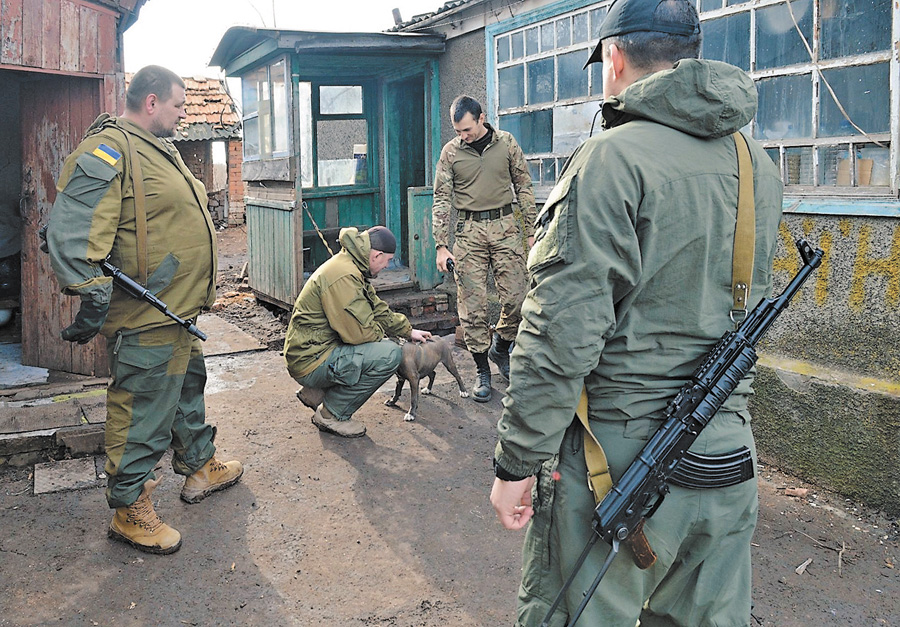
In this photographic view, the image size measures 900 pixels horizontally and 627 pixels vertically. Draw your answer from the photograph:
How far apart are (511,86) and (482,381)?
2916 millimetres

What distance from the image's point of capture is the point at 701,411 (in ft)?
5.70

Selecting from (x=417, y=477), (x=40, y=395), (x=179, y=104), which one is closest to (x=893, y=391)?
(x=417, y=477)

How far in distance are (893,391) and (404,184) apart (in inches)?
277

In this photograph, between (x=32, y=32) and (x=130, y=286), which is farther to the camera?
(x=32, y=32)

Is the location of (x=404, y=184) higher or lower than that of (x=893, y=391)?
higher

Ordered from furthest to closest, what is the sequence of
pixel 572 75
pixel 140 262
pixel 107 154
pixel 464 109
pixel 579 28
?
pixel 572 75, pixel 579 28, pixel 464 109, pixel 140 262, pixel 107 154

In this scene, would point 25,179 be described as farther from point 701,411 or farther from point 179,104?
point 701,411

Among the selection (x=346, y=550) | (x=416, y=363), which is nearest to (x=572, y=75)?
(x=416, y=363)

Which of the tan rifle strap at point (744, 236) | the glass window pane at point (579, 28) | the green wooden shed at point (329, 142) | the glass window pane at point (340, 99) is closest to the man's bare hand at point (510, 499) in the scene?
the tan rifle strap at point (744, 236)

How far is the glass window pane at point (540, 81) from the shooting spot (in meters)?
6.76

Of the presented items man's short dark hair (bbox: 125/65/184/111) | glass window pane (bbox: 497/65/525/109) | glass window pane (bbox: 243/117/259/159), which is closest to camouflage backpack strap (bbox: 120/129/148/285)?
man's short dark hair (bbox: 125/65/184/111)

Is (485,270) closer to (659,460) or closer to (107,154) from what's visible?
(107,154)

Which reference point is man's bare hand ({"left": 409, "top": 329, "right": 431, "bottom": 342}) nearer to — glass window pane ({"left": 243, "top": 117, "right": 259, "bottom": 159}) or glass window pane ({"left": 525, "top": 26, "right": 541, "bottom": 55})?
glass window pane ({"left": 525, "top": 26, "right": 541, "bottom": 55})

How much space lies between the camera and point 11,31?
4766mm
